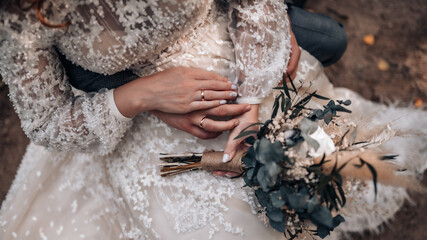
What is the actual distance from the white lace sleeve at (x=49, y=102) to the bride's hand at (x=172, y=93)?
3.1 inches

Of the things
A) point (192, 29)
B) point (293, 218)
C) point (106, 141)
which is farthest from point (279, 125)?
point (106, 141)

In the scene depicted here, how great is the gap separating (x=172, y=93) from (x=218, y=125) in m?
0.17

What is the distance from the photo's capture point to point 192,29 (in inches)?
38.6

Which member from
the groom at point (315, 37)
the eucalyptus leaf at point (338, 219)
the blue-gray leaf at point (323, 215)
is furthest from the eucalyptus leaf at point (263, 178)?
the groom at point (315, 37)

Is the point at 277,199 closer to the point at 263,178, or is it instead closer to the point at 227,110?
the point at 263,178

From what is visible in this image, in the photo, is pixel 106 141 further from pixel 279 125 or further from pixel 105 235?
pixel 279 125

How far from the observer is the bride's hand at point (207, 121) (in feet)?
3.22

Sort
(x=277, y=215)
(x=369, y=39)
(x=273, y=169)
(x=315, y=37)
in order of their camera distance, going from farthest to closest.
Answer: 1. (x=369, y=39)
2. (x=315, y=37)
3. (x=277, y=215)
4. (x=273, y=169)

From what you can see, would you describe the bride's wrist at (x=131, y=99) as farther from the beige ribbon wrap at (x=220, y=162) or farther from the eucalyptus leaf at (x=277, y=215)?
the eucalyptus leaf at (x=277, y=215)

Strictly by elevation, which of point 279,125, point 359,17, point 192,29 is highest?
point 192,29

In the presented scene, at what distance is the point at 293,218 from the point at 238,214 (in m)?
0.19

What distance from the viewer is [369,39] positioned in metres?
1.96

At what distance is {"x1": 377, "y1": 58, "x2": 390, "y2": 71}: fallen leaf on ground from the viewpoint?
1.93 meters

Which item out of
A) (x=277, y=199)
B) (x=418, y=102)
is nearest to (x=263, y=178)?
(x=277, y=199)
